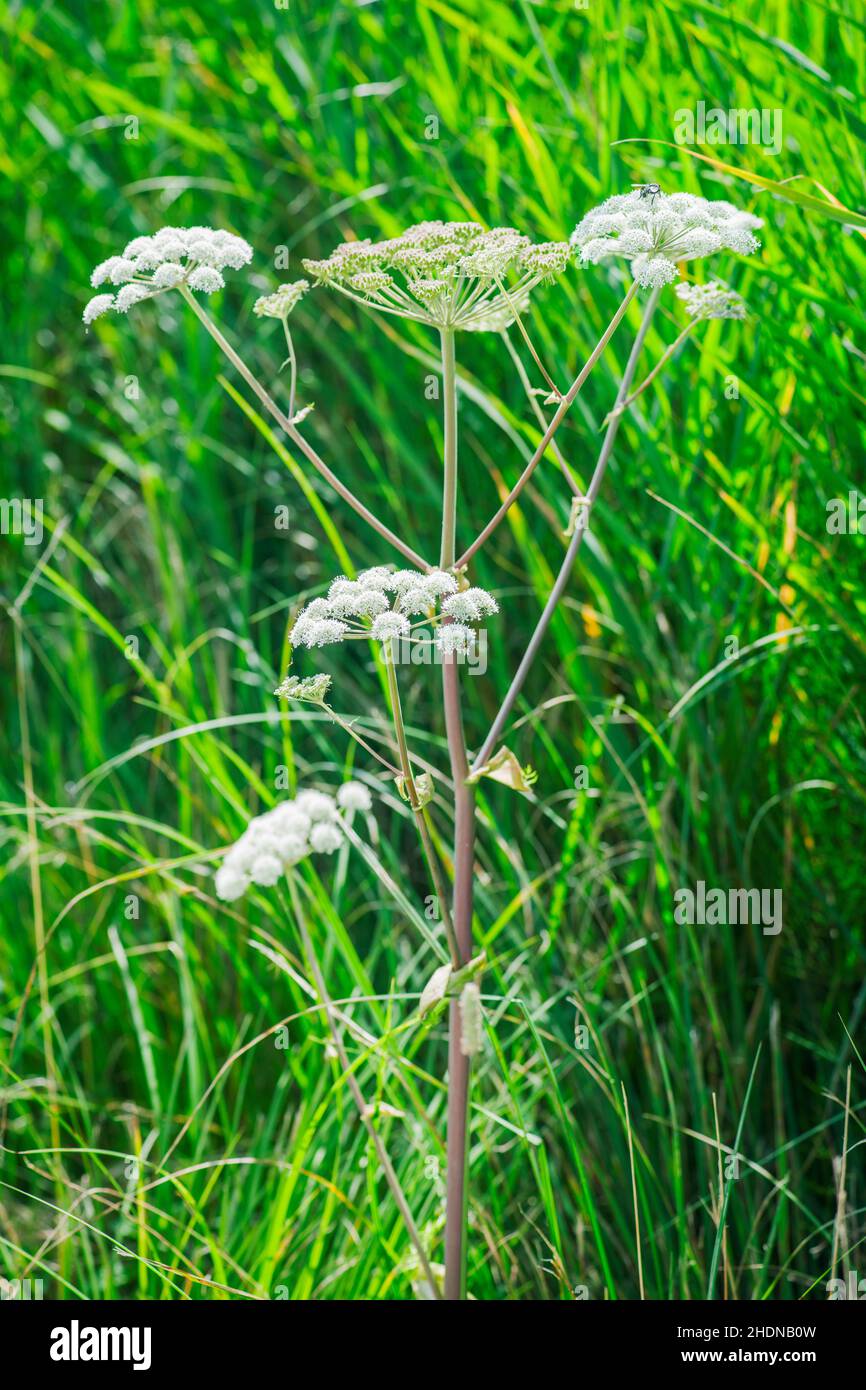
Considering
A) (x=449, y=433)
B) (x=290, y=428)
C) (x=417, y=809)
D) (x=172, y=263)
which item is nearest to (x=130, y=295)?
(x=172, y=263)

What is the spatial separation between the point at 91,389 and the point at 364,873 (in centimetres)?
141

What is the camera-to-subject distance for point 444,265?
1.06 m

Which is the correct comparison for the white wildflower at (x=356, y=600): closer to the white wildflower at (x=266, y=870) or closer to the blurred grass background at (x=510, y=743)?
the white wildflower at (x=266, y=870)

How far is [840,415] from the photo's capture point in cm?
154

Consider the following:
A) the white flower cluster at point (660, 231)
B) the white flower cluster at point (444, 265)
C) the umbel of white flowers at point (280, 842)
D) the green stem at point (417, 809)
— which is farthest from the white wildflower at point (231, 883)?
the white flower cluster at point (660, 231)

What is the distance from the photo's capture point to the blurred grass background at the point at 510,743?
5.02 feet

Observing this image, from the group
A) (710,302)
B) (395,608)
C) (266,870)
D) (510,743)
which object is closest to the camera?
(266,870)

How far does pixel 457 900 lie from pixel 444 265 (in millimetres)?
560

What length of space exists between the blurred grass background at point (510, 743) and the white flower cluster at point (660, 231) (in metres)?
0.32

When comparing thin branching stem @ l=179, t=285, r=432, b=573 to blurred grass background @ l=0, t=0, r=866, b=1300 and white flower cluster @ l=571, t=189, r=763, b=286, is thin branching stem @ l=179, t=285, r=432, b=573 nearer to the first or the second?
white flower cluster @ l=571, t=189, r=763, b=286

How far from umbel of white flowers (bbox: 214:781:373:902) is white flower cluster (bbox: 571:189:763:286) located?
52 cm

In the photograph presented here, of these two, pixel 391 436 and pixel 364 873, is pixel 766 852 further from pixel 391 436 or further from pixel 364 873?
pixel 391 436

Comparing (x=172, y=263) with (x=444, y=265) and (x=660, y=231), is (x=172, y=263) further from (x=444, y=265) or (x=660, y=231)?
(x=660, y=231)

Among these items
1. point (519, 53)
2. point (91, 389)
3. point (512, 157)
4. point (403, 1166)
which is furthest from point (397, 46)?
point (403, 1166)
